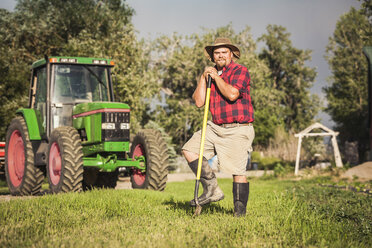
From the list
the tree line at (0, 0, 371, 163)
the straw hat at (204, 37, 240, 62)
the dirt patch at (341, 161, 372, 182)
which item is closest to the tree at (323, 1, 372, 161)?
the tree line at (0, 0, 371, 163)

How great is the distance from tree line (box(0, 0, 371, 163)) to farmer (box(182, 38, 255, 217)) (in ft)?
16.4

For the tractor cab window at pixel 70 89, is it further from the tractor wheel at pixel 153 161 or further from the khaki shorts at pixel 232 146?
the khaki shorts at pixel 232 146

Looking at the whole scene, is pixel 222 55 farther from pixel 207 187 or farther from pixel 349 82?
pixel 349 82

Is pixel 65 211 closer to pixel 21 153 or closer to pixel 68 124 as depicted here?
pixel 68 124

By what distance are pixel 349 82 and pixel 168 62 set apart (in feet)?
52.1

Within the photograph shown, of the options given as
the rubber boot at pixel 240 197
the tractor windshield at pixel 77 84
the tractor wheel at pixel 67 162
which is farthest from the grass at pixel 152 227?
the tractor windshield at pixel 77 84

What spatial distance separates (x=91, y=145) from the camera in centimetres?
907

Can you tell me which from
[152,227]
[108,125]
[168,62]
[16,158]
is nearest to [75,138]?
[108,125]

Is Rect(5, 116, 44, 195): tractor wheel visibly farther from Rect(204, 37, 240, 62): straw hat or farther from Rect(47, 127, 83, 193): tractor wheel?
Rect(204, 37, 240, 62): straw hat

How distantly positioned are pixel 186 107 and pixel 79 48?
1496 cm

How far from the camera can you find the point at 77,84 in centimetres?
960

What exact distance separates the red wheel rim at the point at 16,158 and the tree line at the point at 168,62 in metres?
2.72

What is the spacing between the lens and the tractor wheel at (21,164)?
9523 mm

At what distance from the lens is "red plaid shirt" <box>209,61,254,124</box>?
16.3ft
